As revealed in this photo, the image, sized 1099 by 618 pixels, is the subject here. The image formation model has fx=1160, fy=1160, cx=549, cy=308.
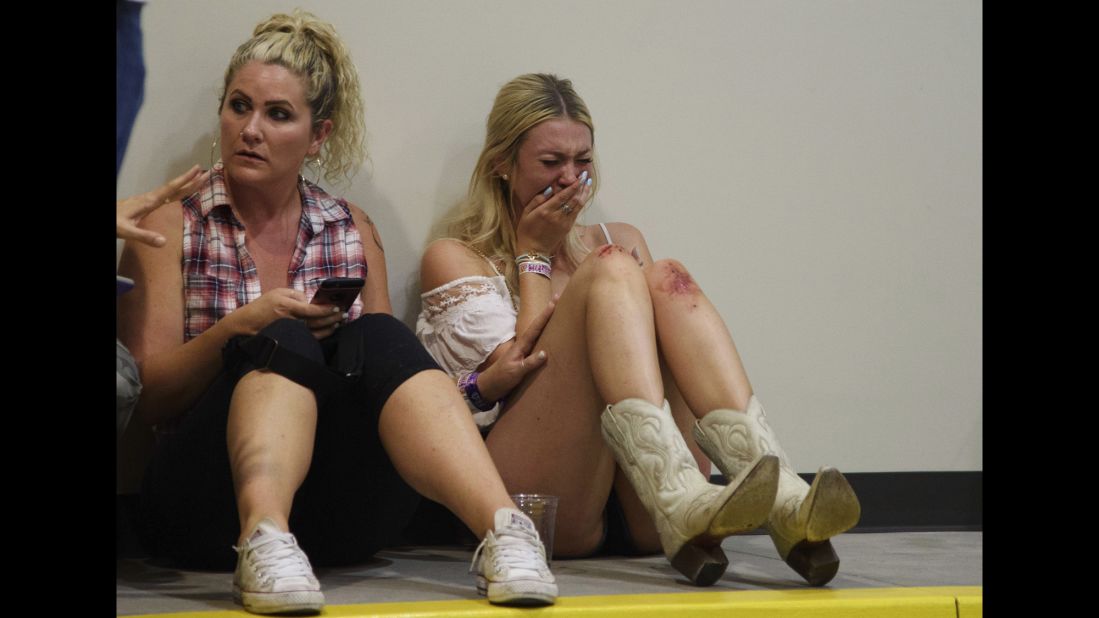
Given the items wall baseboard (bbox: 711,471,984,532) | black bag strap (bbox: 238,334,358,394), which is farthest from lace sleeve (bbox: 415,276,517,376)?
wall baseboard (bbox: 711,471,984,532)

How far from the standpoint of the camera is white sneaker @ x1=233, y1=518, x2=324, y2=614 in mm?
1353

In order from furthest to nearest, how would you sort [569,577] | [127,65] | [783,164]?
[783,164] < [569,577] < [127,65]

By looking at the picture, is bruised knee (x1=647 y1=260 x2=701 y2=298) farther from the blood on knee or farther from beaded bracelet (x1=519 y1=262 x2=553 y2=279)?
beaded bracelet (x1=519 y1=262 x2=553 y2=279)

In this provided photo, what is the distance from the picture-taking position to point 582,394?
182 cm

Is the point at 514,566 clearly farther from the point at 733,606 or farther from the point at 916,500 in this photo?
the point at 916,500

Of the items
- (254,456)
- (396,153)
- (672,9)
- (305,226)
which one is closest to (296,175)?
(305,226)

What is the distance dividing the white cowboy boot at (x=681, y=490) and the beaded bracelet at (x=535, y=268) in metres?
0.48

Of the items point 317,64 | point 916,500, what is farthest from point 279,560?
point 916,500

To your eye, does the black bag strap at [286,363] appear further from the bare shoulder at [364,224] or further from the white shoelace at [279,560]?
the bare shoulder at [364,224]

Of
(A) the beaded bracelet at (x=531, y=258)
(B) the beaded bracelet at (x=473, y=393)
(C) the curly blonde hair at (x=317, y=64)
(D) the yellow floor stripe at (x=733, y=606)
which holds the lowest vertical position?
(D) the yellow floor stripe at (x=733, y=606)

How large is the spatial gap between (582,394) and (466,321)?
329mm

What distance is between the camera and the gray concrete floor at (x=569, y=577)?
5.07ft

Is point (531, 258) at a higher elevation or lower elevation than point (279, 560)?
higher

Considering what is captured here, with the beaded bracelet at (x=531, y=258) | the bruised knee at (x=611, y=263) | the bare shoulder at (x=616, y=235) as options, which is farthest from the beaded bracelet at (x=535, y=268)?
the bruised knee at (x=611, y=263)
